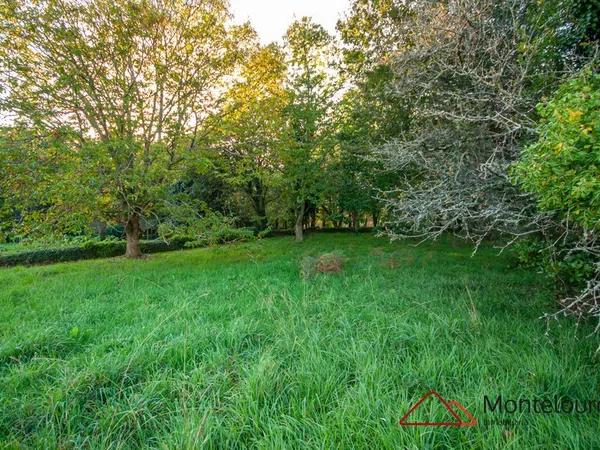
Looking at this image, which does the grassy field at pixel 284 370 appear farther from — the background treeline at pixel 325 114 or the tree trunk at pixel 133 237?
the tree trunk at pixel 133 237

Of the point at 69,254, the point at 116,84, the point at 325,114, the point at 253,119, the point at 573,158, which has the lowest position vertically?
the point at 69,254

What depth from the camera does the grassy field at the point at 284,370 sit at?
1.98 meters

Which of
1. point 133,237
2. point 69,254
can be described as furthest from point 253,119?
point 69,254

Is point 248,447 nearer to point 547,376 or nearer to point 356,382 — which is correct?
point 356,382

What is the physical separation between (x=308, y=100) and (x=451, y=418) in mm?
14223

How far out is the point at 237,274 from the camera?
24.2 feet

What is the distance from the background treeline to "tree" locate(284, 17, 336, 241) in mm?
100

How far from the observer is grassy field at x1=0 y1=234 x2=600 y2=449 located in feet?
6.49

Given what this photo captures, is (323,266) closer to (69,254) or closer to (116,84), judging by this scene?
(116,84)

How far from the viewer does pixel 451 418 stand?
2018 mm

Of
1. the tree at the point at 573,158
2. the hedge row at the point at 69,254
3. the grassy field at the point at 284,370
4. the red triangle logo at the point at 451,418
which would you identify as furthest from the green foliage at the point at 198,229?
the tree at the point at 573,158

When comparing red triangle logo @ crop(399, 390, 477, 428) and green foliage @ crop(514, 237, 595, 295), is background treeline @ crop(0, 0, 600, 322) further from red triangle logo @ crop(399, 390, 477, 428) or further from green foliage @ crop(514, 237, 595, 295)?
red triangle logo @ crop(399, 390, 477, 428)

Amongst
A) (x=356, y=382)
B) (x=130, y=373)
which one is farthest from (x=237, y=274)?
(x=356, y=382)

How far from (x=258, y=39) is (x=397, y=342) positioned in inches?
454
